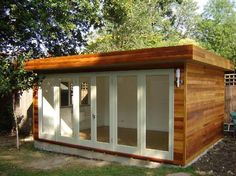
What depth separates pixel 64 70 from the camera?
8.77 meters

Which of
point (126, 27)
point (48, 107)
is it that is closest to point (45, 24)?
point (48, 107)

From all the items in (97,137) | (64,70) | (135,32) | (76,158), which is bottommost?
(76,158)

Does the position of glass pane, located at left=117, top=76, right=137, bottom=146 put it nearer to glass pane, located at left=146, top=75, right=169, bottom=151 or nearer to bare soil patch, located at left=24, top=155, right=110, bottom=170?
glass pane, located at left=146, top=75, right=169, bottom=151

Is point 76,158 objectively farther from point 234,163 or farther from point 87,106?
point 234,163

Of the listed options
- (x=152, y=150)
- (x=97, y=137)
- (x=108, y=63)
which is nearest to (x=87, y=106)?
(x=97, y=137)

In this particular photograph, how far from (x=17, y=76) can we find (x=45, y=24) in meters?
3.99

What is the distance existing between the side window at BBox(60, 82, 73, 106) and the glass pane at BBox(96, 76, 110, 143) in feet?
3.12

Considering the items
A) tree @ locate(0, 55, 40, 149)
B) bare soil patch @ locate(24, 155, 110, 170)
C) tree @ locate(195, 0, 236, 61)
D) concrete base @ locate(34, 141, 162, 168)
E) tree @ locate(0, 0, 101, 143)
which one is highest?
tree @ locate(195, 0, 236, 61)

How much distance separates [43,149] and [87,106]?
222cm

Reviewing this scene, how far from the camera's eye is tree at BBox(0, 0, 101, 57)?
1145cm

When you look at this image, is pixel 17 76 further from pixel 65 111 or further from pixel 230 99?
pixel 230 99

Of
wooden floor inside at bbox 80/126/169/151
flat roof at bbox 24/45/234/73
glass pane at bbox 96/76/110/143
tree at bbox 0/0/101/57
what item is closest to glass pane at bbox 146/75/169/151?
wooden floor inside at bbox 80/126/169/151

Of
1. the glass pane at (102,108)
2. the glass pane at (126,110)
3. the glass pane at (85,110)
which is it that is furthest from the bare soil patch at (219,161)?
the glass pane at (85,110)

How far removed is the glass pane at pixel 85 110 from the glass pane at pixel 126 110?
832 millimetres
